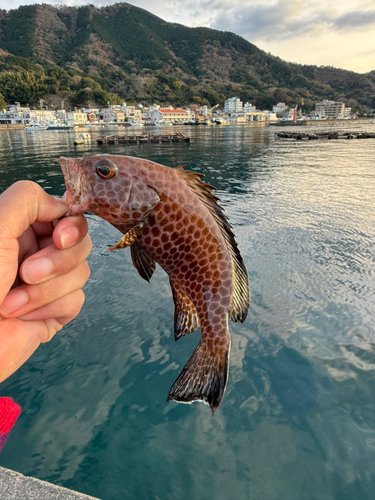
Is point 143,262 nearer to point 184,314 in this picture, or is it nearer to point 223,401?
point 184,314

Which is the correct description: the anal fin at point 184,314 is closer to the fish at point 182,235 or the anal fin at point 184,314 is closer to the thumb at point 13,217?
the fish at point 182,235

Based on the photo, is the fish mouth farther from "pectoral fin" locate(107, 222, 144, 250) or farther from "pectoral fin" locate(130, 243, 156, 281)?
"pectoral fin" locate(130, 243, 156, 281)

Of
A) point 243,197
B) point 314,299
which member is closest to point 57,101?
point 243,197

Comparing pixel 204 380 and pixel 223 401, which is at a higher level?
pixel 204 380

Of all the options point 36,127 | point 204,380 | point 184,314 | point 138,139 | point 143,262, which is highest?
point 36,127

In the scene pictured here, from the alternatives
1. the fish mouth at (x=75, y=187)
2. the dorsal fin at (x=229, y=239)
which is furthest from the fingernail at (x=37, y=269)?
the dorsal fin at (x=229, y=239)

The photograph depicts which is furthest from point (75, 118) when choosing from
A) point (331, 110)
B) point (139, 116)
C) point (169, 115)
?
point (331, 110)

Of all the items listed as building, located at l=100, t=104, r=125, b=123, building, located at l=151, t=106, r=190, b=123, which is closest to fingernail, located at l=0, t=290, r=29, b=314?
building, located at l=100, t=104, r=125, b=123
